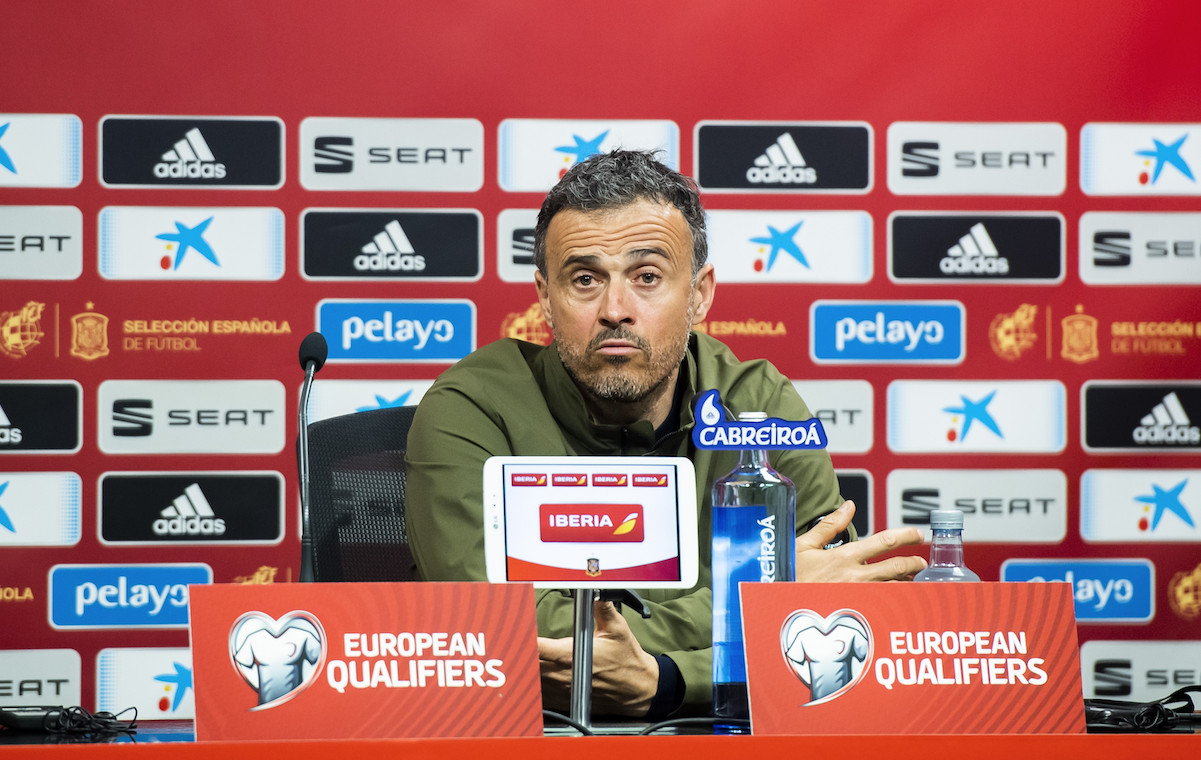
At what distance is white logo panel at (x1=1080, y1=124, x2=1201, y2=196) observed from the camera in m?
2.45

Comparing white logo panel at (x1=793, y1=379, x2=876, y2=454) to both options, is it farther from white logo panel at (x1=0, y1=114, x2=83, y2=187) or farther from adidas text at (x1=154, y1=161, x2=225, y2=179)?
white logo panel at (x1=0, y1=114, x2=83, y2=187)

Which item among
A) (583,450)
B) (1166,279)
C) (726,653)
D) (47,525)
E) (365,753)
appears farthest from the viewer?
(1166,279)

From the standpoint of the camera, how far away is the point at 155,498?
7.61 feet

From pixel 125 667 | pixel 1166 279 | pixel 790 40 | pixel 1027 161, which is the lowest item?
pixel 125 667

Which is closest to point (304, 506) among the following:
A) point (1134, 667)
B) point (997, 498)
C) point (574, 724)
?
point (574, 724)

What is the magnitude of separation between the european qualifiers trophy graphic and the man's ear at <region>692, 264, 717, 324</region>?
0.91m

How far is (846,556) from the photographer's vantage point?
1031 mm

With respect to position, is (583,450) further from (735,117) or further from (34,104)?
(34,104)

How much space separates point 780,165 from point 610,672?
1.68m

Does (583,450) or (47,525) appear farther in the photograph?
(47,525)

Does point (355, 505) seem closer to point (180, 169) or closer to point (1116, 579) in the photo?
point (180, 169)

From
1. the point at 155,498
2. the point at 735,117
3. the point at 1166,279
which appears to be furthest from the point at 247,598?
the point at 1166,279

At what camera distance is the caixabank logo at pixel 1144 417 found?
8.00ft

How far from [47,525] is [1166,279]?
8.49 feet
